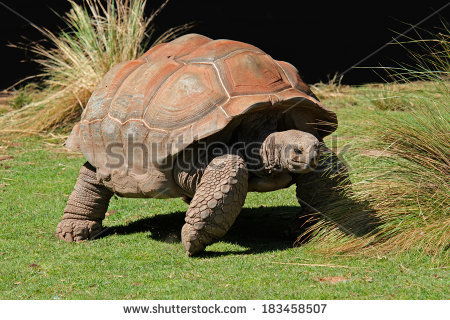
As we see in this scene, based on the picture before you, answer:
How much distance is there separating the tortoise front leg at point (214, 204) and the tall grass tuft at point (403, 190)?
70 centimetres

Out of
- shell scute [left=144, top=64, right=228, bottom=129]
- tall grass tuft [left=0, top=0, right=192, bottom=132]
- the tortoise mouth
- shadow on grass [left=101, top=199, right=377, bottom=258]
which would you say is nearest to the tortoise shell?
shell scute [left=144, top=64, right=228, bottom=129]

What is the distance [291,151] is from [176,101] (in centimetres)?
96

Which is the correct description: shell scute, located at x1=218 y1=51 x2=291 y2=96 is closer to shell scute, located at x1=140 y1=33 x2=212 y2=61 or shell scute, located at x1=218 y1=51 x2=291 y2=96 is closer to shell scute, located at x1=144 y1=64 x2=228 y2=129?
shell scute, located at x1=144 y1=64 x2=228 y2=129

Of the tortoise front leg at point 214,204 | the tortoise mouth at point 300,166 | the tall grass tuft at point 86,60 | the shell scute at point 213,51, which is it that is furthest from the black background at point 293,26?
the tortoise front leg at point 214,204

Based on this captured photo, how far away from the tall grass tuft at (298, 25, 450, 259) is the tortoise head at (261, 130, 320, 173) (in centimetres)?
49

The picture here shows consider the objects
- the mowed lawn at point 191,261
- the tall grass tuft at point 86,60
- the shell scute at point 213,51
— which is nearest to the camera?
the mowed lawn at point 191,261

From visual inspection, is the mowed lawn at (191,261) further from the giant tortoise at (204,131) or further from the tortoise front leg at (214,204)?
the giant tortoise at (204,131)

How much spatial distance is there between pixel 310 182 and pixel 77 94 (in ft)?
16.9

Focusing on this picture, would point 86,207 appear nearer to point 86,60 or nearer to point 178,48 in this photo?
point 178,48

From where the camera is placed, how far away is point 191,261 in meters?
4.31

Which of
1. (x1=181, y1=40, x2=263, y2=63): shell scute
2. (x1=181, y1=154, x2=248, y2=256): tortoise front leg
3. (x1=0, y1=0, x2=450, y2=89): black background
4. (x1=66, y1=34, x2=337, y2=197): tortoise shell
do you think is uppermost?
(x1=181, y1=40, x2=263, y2=63): shell scute

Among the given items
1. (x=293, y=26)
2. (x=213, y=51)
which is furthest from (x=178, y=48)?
(x=293, y=26)

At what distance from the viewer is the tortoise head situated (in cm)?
428

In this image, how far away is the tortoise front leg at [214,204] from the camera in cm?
429
